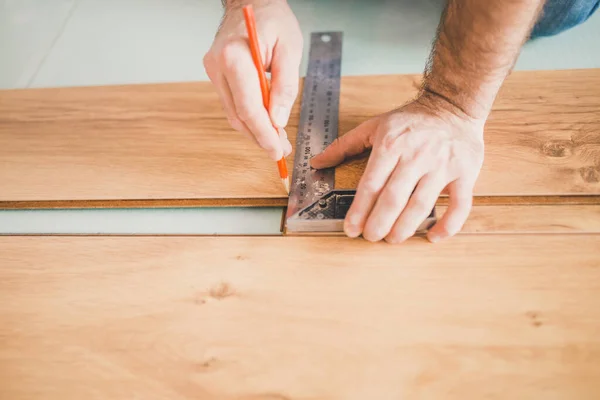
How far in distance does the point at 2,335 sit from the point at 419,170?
0.73 m

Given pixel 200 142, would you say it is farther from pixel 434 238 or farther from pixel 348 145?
pixel 434 238

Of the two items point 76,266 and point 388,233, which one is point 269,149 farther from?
point 76,266

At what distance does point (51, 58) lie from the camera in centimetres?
148

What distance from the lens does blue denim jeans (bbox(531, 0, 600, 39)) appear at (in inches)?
46.3

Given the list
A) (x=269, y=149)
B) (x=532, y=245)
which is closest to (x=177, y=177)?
(x=269, y=149)

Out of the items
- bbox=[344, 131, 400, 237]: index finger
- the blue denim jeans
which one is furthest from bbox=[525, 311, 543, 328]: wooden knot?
the blue denim jeans

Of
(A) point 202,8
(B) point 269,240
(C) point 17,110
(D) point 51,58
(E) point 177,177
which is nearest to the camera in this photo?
(B) point 269,240

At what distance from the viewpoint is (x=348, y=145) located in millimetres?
888

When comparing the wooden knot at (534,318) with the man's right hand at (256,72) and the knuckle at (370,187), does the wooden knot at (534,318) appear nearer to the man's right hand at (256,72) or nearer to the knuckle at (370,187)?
the knuckle at (370,187)

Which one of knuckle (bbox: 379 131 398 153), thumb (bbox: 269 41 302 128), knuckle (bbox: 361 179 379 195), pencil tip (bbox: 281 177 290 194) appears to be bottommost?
pencil tip (bbox: 281 177 290 194)

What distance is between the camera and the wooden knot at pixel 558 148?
2.91 ft

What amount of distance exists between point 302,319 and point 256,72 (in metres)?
0.41

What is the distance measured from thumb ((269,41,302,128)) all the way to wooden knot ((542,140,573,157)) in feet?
1.68

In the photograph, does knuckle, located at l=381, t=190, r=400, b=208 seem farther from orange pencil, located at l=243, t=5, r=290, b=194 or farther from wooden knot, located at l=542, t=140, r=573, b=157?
wooden knot, located at l=542, t=140, r=573, b=157
